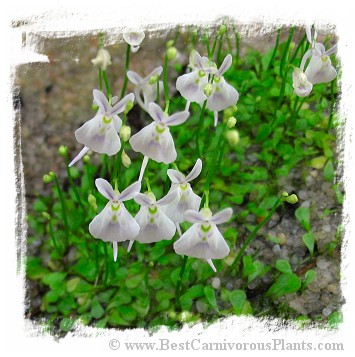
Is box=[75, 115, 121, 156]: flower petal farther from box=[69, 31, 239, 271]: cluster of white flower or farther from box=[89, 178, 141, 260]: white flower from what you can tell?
box=[89, 178, 141, 260]: white flower

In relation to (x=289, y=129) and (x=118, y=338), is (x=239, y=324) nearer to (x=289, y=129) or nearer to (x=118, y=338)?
(x=118, y=338)

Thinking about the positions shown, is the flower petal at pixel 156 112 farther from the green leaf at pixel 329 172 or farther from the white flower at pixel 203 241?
the green leaf at pixel 329 172

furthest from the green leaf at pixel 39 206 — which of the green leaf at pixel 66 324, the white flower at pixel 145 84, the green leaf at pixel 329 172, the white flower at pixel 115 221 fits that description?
the green leaf at pixel 329 172

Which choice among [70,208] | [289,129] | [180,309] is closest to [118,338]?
[180,309]

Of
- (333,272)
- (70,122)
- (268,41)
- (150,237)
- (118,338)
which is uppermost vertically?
(268,41)

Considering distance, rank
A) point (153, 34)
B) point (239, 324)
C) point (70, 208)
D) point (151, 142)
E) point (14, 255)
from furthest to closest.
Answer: point (153, 34) → point (70, 208) → point (14, 255) → point (239, 324) → point (151, 142)

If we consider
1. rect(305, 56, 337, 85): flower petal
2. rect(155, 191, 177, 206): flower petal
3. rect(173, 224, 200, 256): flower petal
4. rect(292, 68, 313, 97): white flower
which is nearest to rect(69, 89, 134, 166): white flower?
rect(155, 191, 177, 206): flower petal
